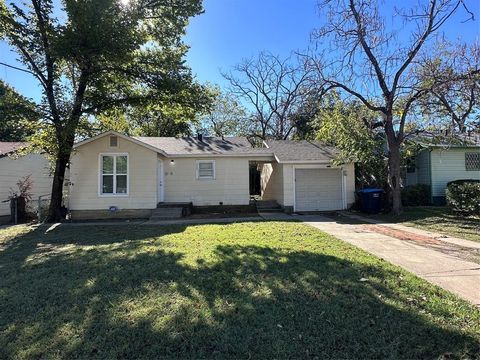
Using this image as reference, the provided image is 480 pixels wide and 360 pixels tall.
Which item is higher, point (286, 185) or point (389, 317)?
point (286, 185)

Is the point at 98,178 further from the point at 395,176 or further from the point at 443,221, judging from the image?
the point at 443,221

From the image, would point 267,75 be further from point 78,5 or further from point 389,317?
point 389,317

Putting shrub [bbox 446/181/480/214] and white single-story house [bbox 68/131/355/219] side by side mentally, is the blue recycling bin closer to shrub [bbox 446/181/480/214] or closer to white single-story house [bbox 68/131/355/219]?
white single-story house [bbox 68/131/355/219]

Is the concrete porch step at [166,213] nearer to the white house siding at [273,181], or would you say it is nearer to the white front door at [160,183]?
the white front door at [160,183]

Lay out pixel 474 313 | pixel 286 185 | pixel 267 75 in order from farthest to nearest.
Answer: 1. pixel 267 75
2. pixel 286 185
3. pixel 474 313

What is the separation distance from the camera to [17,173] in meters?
16.9

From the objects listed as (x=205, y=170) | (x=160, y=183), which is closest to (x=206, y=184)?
(x=205, y=170)

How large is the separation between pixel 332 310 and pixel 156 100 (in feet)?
40.4

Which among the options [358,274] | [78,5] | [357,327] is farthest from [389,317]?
[78,5]

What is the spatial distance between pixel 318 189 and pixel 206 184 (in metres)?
5.44

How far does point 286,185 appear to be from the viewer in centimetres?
1652

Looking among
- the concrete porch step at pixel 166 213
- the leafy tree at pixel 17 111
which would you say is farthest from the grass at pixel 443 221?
the leafy tree at pixel 17 111

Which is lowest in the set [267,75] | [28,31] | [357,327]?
[357,327]

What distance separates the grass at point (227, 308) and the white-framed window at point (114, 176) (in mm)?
7970
